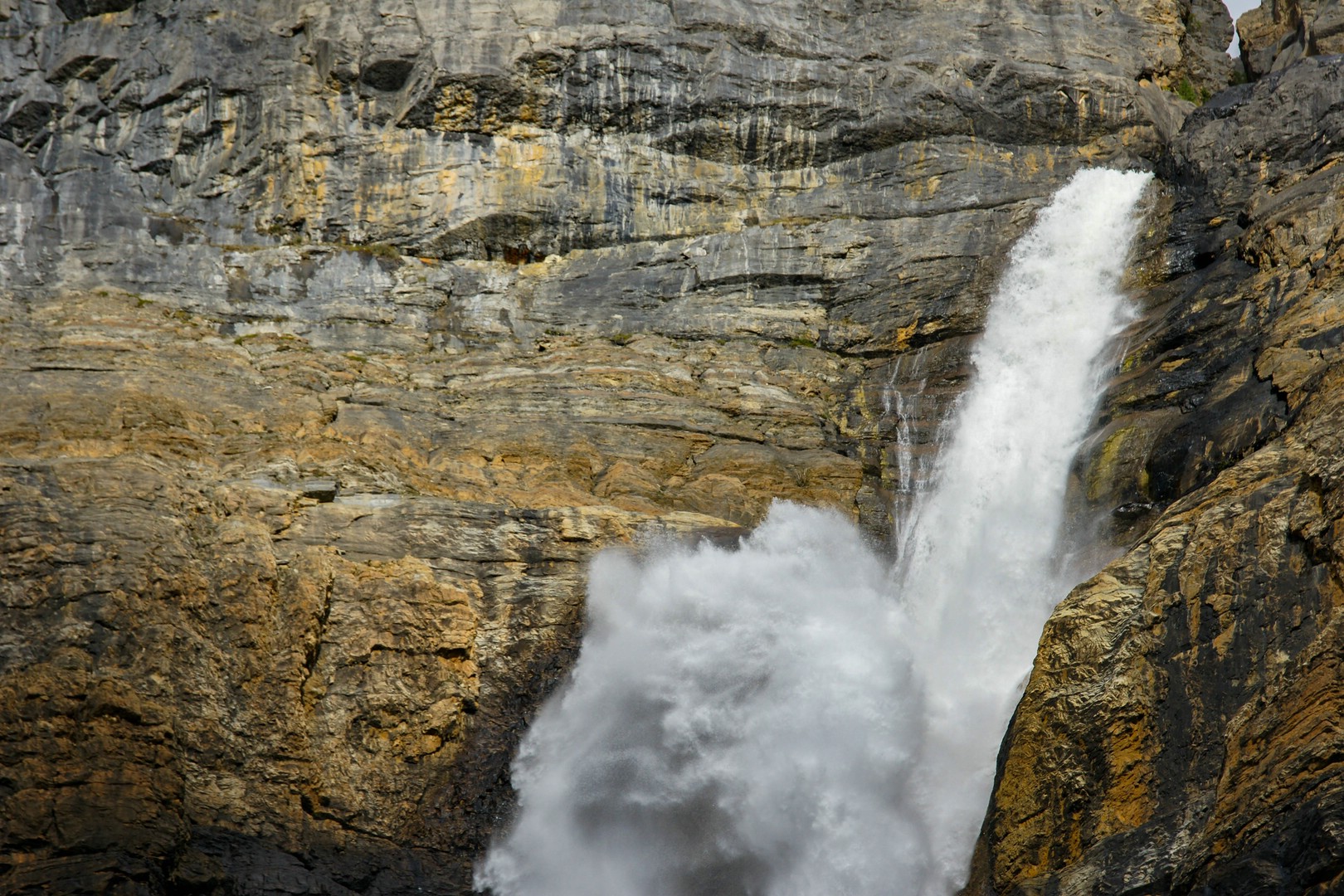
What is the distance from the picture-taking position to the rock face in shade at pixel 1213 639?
13.1m

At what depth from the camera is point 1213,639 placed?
612 inches

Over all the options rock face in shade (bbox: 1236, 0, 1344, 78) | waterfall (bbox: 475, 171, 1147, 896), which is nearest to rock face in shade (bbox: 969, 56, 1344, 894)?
waterfall (bbox: 475, 171, 1147, 896)

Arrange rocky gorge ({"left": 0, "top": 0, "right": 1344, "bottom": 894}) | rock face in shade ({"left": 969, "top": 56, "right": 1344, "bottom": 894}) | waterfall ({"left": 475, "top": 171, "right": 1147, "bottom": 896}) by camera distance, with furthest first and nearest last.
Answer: waterfall ({"left": 475, "top": 171, "right": 1147, "bottom": 896}), rocky gorge ({"left": 0, "top": 0, "right": 1344, "bottom": 894}), rock face in shade ({"left": 969, "top": 56, "right": 1344, "bottom": 894})

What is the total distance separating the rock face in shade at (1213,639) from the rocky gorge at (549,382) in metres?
0.07

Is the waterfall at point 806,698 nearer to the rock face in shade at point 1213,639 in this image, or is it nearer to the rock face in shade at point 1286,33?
the rock face in shade at point 1213,639

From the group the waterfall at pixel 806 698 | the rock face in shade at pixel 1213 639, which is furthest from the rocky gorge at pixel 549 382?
the waterfall at pixel 806 698

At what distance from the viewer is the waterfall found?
19047 mm

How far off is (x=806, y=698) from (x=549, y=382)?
9454 mm

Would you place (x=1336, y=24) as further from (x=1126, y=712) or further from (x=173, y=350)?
(x=173, y=350)

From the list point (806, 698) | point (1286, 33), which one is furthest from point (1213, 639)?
point (1286, 33)

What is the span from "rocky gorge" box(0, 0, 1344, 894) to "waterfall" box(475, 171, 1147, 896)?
78 centimetres

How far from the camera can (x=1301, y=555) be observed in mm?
15102

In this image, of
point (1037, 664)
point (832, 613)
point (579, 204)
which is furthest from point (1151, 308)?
point (579, 204)

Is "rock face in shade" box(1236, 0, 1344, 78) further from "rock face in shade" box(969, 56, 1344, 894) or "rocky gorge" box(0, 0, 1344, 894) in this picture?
"rock face in shade" box(969, 56, 1344, 894)
